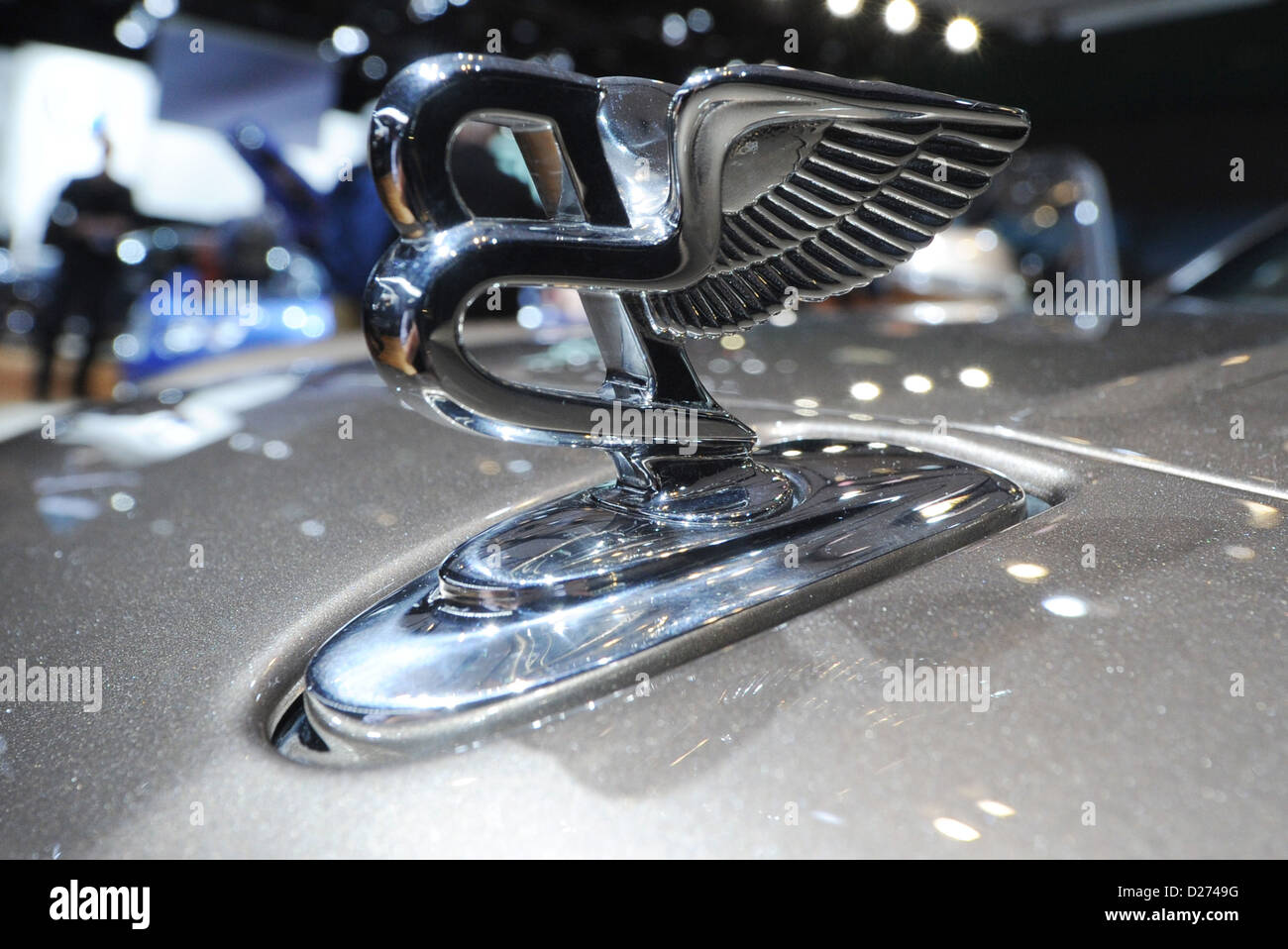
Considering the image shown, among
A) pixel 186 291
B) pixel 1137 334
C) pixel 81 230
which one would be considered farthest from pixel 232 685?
pixel 81 230

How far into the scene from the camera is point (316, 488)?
0.84 meters

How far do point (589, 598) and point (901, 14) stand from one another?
155 centimetres

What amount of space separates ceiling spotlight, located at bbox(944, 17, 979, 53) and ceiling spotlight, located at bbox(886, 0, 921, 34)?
13cm

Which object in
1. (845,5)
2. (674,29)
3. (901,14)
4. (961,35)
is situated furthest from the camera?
(674,29)

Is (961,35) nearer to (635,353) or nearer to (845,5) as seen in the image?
(845,5)

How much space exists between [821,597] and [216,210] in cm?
1253

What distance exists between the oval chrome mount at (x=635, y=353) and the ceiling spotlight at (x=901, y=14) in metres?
1.23

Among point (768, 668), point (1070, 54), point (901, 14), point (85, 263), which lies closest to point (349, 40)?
point (85, 263)

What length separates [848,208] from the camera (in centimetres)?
57

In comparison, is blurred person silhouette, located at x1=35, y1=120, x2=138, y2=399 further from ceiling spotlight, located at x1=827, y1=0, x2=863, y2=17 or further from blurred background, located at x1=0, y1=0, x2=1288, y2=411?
ceiling spotlight, located at x1=827, y1=0, x2=863, y2=17

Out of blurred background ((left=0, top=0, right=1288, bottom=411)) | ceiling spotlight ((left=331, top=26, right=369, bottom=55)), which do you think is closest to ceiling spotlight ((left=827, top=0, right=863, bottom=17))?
blurred background ((left=0, top=0, right=1288, bottom=411))

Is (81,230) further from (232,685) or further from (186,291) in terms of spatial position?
(232,685)

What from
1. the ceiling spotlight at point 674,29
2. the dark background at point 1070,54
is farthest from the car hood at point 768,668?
the ceiling spotlight at point 674,29

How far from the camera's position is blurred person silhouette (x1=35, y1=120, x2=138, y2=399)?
309 inches
